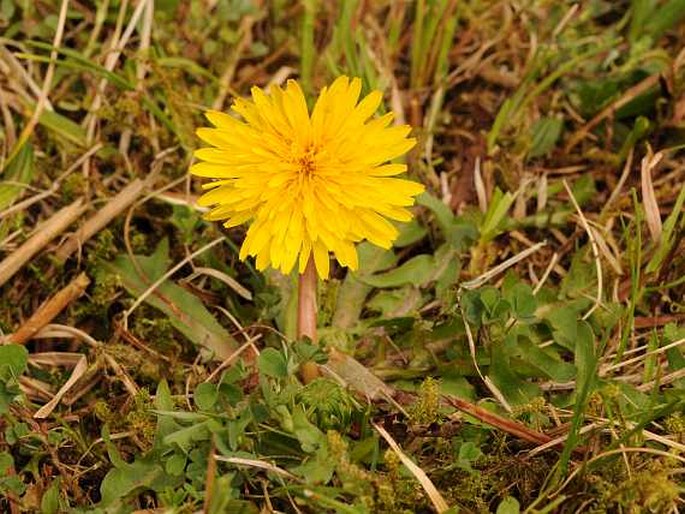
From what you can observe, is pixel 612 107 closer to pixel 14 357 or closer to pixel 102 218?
pixel 102 218

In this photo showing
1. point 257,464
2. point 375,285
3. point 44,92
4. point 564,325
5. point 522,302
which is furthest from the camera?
point 44,92

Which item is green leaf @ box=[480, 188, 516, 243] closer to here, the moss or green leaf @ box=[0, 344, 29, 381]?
the moss

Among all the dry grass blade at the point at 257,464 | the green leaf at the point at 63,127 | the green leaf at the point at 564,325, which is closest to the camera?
the dry grass blade at the point at 257,464

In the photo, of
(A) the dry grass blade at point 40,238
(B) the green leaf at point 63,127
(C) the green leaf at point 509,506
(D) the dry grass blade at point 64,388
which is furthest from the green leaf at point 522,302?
(B) the green leaf at point 63,127

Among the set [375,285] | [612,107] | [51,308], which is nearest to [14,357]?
[51,308]

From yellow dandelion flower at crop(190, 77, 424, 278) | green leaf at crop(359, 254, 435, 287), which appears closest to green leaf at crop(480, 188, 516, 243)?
green leaf at crop(359, 254, 435, 287)

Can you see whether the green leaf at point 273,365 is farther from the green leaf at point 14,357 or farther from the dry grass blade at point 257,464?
the green leaf at point 14,357
